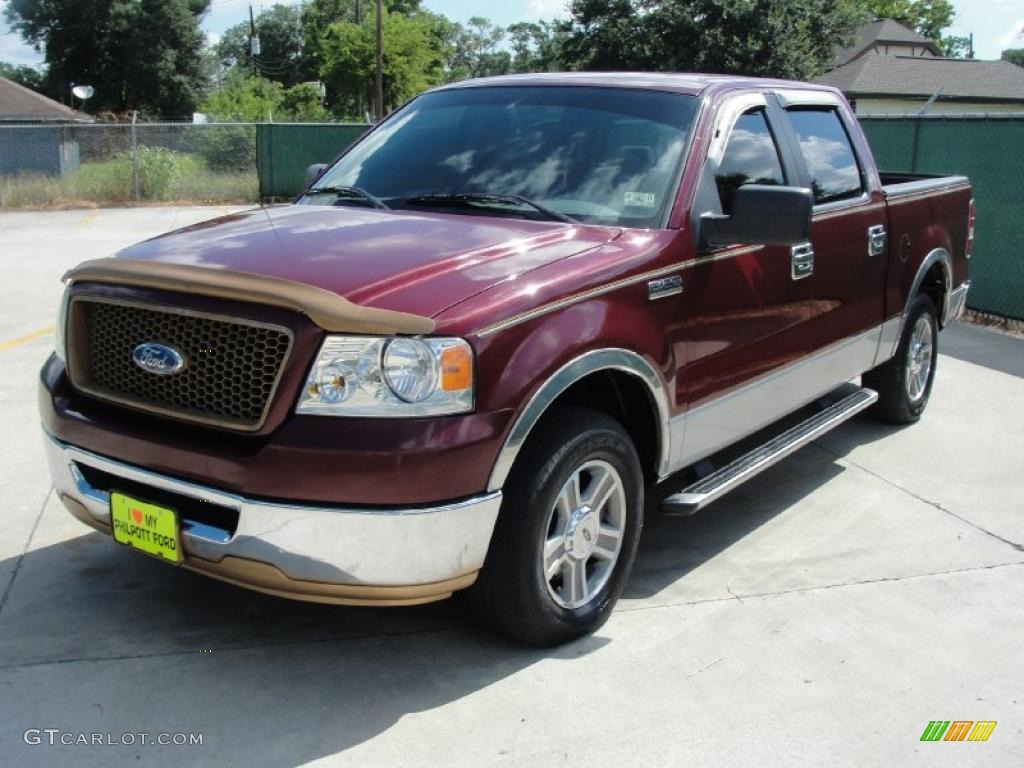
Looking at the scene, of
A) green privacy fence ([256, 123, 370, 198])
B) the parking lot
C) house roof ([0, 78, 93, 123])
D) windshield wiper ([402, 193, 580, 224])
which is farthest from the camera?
house roof ([0, 78, 93, 123])

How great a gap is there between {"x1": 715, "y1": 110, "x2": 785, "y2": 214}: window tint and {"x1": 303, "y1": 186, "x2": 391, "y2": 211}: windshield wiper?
4.53ft

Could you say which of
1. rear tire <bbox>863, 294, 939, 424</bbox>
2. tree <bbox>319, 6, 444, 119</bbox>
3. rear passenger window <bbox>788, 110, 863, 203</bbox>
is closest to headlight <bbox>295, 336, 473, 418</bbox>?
rear passenger window <bbox>788, 110, 863, 203</bbox>

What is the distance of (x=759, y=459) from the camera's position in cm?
465

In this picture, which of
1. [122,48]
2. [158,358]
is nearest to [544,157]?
[158,358]

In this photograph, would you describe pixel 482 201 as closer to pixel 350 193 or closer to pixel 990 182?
pixel 350 193

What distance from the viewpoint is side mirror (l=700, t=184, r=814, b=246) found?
3.99 m

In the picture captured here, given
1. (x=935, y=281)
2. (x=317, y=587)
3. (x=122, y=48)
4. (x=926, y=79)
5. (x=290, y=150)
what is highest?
(x=122, y=48)

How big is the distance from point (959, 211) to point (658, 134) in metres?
3.28

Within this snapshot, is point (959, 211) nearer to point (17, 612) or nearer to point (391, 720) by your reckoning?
point (391, 720)

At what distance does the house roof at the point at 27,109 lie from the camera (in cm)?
3894

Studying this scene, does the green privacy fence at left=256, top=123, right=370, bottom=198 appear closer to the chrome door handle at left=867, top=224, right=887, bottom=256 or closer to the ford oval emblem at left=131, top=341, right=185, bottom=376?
the chrome door handle at left=867, top=224, right=887, bottom=256

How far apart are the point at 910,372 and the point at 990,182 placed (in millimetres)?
4741

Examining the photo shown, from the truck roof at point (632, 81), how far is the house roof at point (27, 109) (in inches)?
1530

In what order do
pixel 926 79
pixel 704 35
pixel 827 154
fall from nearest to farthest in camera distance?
1. pixel 827 154
2. pixel 704 35
3. pixel 926 79
